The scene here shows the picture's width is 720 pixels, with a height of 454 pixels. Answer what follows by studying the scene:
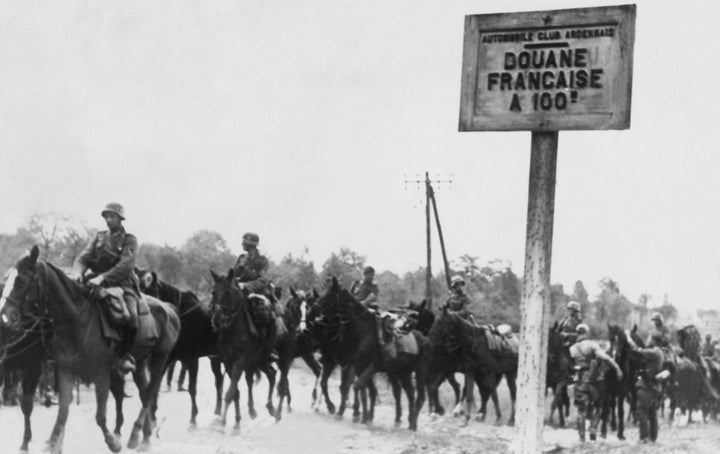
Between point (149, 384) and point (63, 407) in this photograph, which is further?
point (149, 384)

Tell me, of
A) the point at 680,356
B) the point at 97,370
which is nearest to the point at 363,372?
the point at 97,370

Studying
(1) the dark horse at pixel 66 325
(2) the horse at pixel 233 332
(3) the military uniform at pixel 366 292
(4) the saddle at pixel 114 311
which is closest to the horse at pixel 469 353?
(3) the military uniform at pixel 366 292

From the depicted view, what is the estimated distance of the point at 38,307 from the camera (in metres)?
10.8

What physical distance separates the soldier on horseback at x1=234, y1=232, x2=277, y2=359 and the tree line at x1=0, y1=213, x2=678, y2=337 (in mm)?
2951

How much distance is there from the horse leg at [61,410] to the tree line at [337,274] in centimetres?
327

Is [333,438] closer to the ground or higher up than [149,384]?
closer to the ground

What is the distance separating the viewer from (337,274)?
42.1 m

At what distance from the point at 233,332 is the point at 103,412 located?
4130mm

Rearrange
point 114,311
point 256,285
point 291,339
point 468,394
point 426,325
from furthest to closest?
point 426,325 → point 468,394 → point 291,339 → point 256,285 → point 114,311

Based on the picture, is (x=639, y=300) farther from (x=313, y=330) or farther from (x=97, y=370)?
(x=97, y=370)

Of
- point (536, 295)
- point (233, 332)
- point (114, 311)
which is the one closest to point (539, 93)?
point (536, 295)

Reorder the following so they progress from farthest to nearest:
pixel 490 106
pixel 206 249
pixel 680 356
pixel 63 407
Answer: pixel 206 249 → pixel 680 356 → pixel 63 407 → pixel 490 106

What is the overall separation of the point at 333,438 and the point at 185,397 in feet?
13.2

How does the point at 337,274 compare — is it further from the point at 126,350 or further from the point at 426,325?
the point at 126,350
